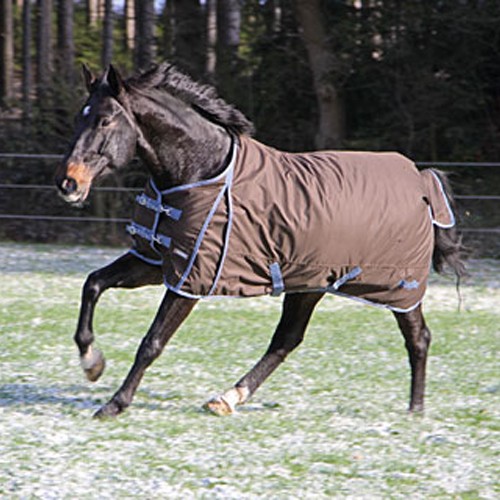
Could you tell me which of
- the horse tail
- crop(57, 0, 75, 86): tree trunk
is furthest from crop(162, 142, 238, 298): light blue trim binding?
crop(57, 0, 75, 86): tree trunk

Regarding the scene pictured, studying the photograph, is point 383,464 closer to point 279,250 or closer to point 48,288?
point 279,250

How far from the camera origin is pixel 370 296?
5.65m

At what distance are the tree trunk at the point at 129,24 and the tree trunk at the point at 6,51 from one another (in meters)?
2.35

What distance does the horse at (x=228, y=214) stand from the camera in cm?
510

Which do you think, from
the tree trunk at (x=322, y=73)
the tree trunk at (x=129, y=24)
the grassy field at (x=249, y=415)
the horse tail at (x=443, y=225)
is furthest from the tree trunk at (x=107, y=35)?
the horse tail at (x=443, y=225)

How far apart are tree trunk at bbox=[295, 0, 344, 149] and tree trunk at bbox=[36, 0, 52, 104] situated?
4.39 metres

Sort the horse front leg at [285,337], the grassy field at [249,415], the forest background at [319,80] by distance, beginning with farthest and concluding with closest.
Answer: the forest background at [319,80], the horse front leg at [285,337], the grassy field at [249,415]

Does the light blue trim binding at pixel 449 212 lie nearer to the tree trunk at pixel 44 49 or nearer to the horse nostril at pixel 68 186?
the horse nostril at pixel 68 186

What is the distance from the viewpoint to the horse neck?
520 centimetres

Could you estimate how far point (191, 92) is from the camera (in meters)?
5.41

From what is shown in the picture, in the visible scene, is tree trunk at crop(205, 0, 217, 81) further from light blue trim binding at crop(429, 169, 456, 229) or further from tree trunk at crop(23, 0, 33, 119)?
light blue trim binding at crop(429, 169, 456, 229)

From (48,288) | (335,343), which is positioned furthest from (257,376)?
(48,288)

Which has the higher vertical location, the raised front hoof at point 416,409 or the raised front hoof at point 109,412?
the raised front hoof at point 109,412

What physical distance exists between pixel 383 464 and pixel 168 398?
1.55 metres
